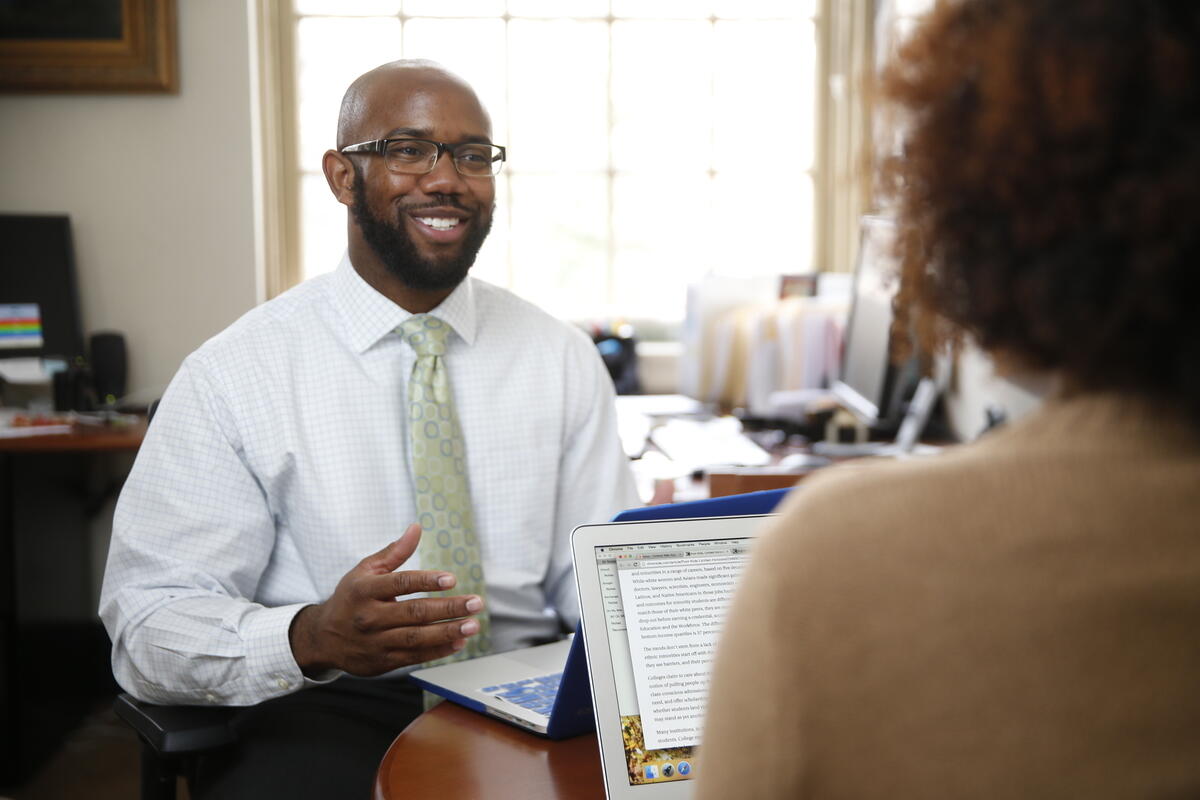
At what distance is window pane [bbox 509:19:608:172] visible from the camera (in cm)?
394

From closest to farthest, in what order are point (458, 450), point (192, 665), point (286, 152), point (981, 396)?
1. point (192, 665)
2. point (458, 450)
3. point (981, 396)
4. point (286, 152)

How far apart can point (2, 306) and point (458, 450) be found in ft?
7.29

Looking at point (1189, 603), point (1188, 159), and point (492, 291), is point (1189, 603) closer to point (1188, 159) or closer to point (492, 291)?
point (1188, 159)

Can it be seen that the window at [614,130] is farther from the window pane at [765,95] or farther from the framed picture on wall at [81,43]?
the framed picture on wall at [81,43]

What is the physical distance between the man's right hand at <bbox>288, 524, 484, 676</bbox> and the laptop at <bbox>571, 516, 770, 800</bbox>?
0.67ft

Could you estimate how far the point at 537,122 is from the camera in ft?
13.0

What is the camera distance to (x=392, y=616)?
45.7 inches

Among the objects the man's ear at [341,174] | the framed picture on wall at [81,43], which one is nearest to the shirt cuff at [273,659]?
the man's ear at [341,174]

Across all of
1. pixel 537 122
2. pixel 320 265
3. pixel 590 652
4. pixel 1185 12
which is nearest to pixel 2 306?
pixel 320 265

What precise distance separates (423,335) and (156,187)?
213 centimetres

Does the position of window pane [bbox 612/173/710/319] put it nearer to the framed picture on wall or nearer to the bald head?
the framed picture on wall

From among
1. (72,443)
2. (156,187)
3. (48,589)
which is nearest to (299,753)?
(72,443)

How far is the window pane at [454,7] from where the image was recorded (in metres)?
3.90

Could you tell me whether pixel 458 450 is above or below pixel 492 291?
below
